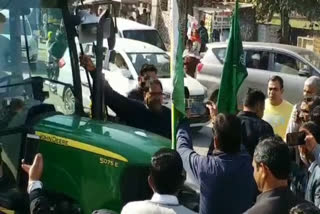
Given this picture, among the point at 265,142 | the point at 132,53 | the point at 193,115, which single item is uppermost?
the point at 265,142

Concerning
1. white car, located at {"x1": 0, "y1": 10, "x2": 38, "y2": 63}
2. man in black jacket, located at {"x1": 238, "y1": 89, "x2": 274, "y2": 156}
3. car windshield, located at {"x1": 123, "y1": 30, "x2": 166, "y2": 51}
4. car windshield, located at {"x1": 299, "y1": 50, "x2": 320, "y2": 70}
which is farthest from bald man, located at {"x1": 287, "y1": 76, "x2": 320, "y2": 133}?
car windshield, located at {"x1": 123, "y1": 30, "x2": 166, "y2": 51}

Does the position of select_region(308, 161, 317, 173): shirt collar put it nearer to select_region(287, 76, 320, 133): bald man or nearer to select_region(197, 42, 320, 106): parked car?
select_region(287, 76, 320, 133): bald man

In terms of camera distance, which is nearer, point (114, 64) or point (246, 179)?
point (246, 179)

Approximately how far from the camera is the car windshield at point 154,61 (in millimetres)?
13766

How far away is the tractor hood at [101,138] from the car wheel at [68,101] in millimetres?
233

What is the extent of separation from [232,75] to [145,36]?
13.8 m

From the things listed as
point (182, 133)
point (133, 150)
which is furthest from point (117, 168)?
point (182, 133)

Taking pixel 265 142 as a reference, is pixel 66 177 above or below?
below

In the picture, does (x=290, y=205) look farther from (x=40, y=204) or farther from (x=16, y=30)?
(x=16, y=30)

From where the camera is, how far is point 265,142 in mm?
3898

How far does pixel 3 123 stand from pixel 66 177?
692 mm

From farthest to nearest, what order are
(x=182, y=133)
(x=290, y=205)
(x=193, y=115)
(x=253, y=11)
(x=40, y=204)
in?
1. (x=253, y=11)
2. (x=193, y=115)
3. (x=182, y=133)
4. (x=40, y=204)
5. (x=290, y=205)

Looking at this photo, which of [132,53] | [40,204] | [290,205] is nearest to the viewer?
[290,205]

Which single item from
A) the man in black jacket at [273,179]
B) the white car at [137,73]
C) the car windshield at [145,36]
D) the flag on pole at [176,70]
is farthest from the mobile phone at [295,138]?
the car windshield at [145,36]
